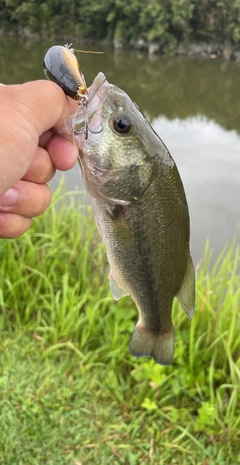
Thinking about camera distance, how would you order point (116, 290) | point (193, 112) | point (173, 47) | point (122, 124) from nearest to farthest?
1. point (122, 124)
2. point (116, 290)
3. point (193, 112)
4. point (173, 47)

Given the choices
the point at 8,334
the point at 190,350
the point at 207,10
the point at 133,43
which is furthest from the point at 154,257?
the point at 133,43

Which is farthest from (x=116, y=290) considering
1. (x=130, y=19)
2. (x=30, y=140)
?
(x=130, y=19)

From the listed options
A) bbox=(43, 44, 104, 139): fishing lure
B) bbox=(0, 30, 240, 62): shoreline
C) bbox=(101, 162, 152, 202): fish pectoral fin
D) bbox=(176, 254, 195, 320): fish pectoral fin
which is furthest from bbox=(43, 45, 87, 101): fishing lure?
bbox=(0, 30, 240, 62): shoreline

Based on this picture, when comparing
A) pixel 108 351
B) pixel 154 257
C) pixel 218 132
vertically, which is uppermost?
pixel 218 132

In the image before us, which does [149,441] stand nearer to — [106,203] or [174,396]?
[174,396]

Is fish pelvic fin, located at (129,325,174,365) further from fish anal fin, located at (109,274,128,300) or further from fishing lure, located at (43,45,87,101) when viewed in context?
fishing lure, located at (43,45,87,101)

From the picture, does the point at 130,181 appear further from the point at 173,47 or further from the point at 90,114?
the point at 173,47
